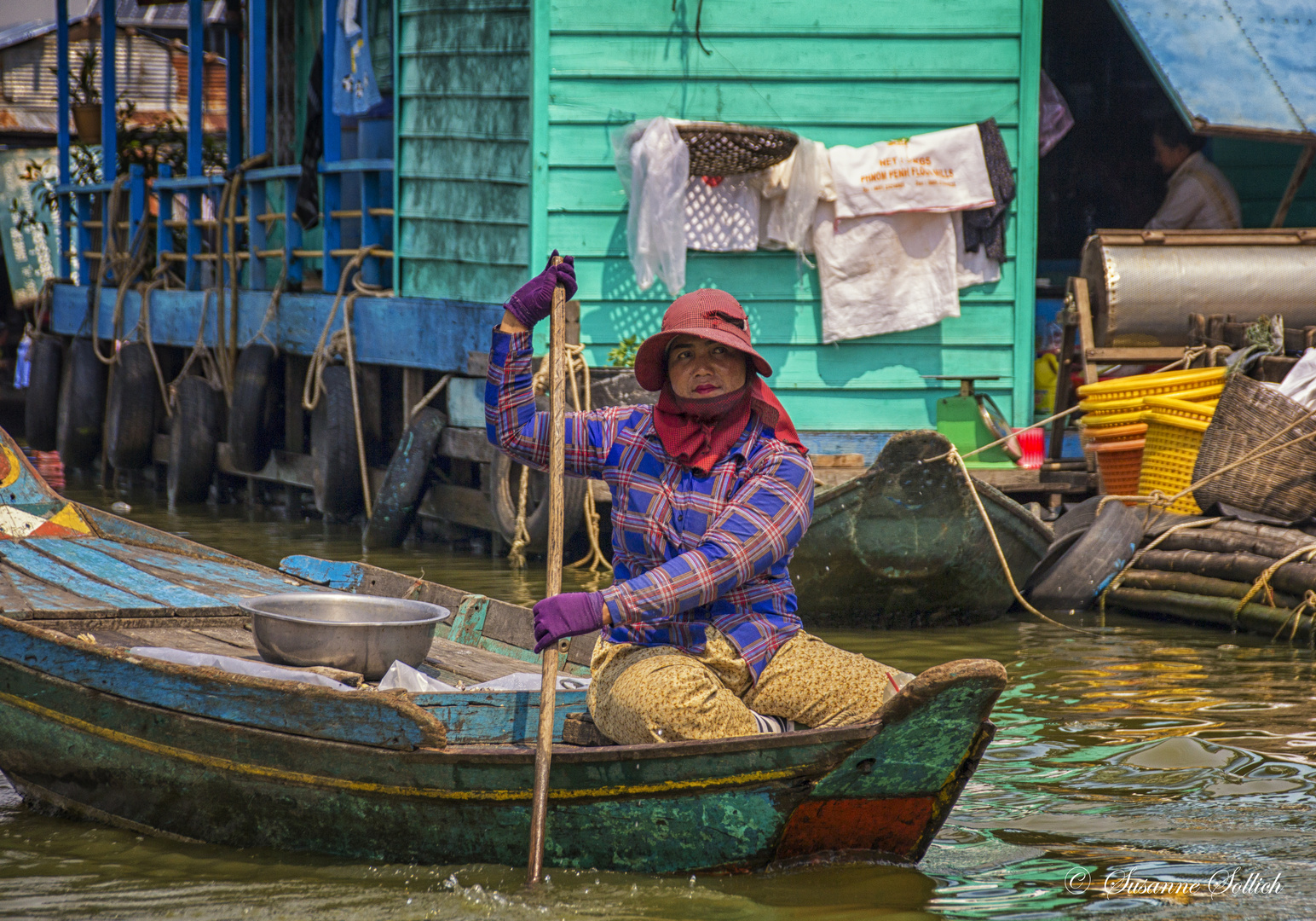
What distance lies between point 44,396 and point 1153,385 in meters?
10.4

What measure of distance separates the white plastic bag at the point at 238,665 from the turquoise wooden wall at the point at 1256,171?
9127 mm

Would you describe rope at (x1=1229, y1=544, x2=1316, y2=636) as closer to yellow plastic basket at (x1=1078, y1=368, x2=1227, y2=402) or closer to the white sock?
yellow plastic basket at (x1=1078, y1=368, x2=1227, y2=402)

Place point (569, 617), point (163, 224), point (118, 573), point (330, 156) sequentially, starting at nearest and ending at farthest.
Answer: point (569, 617) < point (118, 573) < point (330, 156) < point (163, 224)

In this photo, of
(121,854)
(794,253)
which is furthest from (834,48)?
(121,854)

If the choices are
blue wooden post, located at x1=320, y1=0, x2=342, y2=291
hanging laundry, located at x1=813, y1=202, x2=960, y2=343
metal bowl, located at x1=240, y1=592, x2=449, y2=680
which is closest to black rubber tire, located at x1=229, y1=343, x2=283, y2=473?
blue wooden post, located at x1=320, y1=0, x2=342, y2=291

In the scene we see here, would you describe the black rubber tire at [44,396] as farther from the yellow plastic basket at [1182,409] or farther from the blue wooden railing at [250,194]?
the yellow plastic basket at [1182,409]

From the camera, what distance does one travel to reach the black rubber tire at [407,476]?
9.70 metres

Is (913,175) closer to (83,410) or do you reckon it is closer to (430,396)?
(430,396)

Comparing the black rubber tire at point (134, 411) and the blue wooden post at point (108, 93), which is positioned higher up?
the blue wooden post at point (108, 93)

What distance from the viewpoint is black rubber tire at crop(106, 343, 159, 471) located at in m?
12.9

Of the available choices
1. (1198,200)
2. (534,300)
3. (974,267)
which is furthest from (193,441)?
(534,300)

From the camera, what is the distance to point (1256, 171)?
1174 centimetres

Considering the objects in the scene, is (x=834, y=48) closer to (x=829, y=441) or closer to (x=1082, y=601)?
(x=829, y=441)

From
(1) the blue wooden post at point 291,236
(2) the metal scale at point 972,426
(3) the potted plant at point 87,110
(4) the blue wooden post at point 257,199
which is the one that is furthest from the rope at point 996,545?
(3) the potted plant at point 87,110
